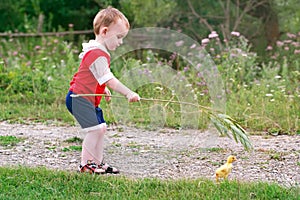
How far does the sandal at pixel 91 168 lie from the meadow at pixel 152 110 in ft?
0.59

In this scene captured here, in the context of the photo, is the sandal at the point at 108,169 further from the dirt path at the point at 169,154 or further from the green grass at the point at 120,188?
the green grass at the point at 120,188

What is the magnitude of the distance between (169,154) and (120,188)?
1179mm

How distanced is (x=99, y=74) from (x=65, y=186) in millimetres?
807

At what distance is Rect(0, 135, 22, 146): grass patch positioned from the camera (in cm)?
541

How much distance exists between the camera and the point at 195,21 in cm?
1182

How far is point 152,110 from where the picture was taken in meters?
5.29

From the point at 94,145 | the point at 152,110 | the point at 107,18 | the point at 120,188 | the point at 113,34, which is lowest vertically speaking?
the point at 120,188

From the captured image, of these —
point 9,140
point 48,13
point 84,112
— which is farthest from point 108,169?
point 48,13

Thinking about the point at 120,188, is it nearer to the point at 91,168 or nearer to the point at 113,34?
the point at 91,168

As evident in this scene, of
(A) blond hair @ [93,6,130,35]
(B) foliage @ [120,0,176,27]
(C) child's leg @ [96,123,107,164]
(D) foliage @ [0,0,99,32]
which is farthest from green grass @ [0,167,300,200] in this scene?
(D) foliage @ [0,0,99,32]

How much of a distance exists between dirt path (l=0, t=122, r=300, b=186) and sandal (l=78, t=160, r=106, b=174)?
195mm

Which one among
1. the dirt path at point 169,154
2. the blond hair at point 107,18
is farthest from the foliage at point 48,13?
the blond hair at point 107,18

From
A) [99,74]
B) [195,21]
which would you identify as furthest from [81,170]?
[195,21]

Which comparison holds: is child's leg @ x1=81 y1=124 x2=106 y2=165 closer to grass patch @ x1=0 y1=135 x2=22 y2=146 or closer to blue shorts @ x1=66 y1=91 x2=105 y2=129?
blue shorts @ x1=66 y1=91 x2=105 y2=129
